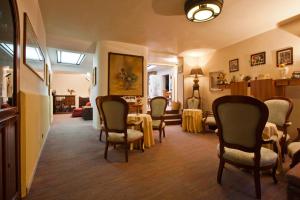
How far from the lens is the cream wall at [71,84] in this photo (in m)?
11.5

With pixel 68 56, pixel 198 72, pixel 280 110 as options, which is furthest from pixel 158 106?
pixel 68 56

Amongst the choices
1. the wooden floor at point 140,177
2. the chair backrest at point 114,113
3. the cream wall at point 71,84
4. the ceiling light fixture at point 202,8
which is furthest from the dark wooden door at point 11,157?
the cream wall at point 71,84

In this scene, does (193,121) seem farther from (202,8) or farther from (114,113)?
(202,8)

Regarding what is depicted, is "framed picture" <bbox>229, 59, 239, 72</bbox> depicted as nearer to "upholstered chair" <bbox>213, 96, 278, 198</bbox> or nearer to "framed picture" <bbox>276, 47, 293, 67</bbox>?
"framed picture" <bbox>276, 47, 293, 67</bbox>

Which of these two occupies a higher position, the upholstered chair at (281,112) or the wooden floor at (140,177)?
the upholstered chair at (281,112)

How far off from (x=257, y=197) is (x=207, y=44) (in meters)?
4.50

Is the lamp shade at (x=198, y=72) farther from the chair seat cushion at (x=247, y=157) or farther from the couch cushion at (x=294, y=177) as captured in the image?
the couch cushion at (x=294, y=177)

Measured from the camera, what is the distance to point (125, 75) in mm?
5227

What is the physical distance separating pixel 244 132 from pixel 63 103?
37.7ft

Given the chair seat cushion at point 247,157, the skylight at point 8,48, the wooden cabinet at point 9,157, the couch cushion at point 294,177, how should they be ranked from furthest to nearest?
the chair seat cushion at point 247,157
the skylight at point 8,48
the wooden cabinet at point 9,157
the couch cushion at point 294,177

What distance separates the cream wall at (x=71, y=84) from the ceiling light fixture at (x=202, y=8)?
417 inches

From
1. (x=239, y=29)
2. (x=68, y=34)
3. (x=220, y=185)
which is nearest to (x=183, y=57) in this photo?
(x=239, y=29)

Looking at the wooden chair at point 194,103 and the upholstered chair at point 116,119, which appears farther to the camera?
the wooden chair at point 194,103

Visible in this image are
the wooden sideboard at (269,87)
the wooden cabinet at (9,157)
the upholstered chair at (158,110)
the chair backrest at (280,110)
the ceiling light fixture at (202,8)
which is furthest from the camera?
the upholstered chair at (158,110)
